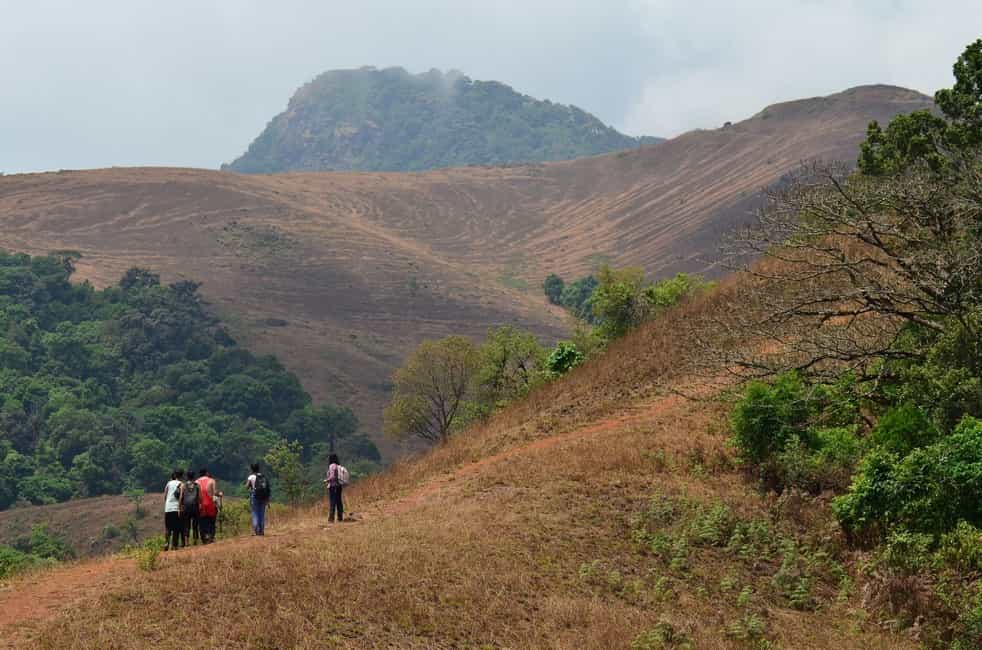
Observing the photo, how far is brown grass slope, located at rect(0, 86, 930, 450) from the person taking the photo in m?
129

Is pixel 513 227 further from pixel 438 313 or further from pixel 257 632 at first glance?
pixel 257 632

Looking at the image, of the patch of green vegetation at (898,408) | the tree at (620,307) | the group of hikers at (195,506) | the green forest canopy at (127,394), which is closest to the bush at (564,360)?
the tree at (620,307)

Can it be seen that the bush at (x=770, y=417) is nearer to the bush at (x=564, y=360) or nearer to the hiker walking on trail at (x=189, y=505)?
the hiker walking on trail at (x=189, y=505)

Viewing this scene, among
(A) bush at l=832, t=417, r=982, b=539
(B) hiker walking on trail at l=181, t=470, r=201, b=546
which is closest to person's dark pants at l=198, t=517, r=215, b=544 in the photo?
(B) hiker walking on trail at l=181, t=470, r=201, b=546

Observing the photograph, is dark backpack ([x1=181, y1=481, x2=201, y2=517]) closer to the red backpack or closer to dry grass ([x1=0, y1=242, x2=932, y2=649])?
the red backpack

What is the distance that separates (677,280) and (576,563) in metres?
27.9

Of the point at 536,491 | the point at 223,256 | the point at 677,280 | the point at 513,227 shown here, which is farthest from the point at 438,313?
the point at 536,491

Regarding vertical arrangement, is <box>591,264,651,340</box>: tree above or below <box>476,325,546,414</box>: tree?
above

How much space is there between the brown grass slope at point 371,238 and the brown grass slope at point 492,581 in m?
92.9

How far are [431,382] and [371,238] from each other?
118363mm

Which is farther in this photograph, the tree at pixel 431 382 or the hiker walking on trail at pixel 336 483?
the tree at pixel 431 382

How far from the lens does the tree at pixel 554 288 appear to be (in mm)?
150625

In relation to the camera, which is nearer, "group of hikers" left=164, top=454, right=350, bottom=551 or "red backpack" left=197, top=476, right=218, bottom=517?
"group of hikers" left=164, top=454, right=350, bottom=551

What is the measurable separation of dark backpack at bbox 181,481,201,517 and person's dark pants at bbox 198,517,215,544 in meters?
0.29
